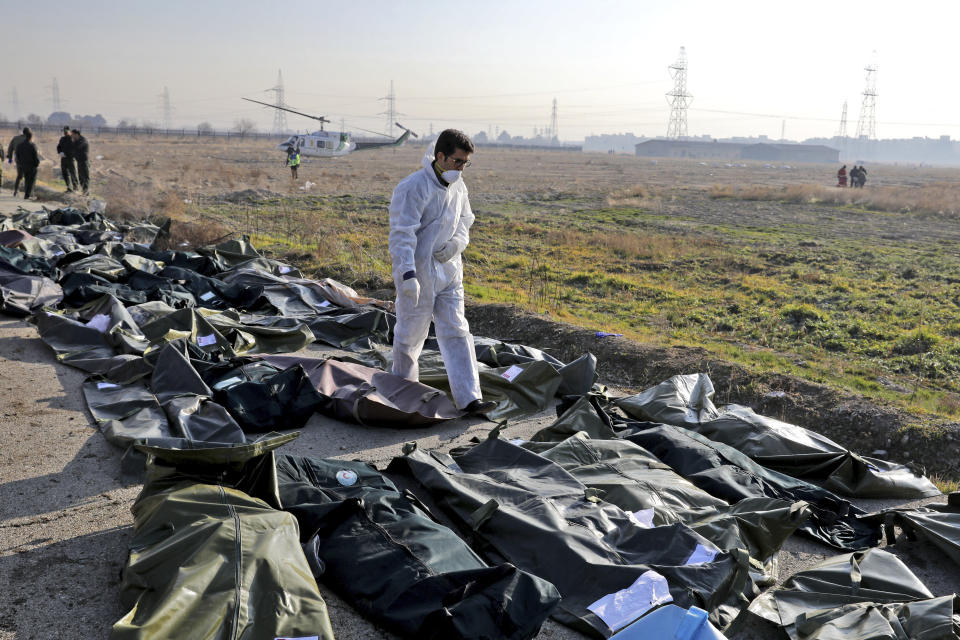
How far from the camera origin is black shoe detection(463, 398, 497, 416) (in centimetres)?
563

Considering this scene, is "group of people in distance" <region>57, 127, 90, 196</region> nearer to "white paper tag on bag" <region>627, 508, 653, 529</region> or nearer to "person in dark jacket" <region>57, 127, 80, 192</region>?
"person in dark jacket" <region>57, 127, 80, 192</region>

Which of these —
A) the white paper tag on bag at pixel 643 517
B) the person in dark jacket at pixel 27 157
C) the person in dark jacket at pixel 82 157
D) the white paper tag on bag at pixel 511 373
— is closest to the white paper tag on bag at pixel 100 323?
the white paper tag on bag at pixel 511 373

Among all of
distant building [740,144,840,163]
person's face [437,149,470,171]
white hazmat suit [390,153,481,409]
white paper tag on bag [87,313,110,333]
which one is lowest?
white paper tag on bag [87,313,110,333]

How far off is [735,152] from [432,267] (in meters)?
188

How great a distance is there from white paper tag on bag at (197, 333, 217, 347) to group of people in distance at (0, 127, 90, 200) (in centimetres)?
1376

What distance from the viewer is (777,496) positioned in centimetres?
436

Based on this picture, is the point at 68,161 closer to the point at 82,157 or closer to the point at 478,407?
the point at 82,157

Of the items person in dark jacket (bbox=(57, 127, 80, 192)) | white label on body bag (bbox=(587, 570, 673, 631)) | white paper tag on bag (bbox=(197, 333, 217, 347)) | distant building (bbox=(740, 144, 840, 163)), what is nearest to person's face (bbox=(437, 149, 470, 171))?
white paper tag on bag (bbox=(197, 333, 217, 347))

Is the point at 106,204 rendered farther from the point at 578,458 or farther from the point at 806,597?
the point at 806,597

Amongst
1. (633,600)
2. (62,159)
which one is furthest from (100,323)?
(62,159)

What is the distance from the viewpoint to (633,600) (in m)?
3.12

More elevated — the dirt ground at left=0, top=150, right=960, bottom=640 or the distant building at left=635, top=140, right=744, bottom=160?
the distant building at left=635, top=140, right=744, bottom=160

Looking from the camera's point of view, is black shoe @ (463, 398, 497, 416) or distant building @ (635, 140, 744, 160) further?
distant building @ (635, 140, 744, 160)

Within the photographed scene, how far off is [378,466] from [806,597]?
2552 mm
